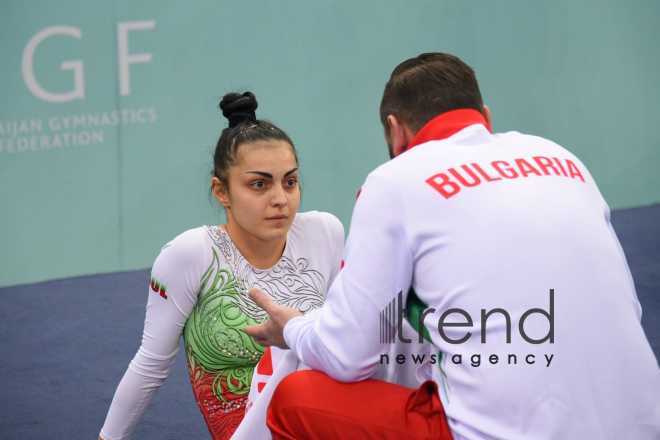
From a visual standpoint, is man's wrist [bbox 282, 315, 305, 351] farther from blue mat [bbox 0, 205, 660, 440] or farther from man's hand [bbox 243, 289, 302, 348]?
blue mat [bbox 0, 205, 660, 440]

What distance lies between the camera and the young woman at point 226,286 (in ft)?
7.96

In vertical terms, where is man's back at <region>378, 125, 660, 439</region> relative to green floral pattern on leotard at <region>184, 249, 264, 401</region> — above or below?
above

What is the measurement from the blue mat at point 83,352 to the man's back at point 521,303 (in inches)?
64.5

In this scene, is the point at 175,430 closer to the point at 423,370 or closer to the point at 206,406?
the point at 206,406

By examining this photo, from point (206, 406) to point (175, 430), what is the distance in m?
0.82

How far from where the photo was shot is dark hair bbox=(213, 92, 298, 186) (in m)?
2.47

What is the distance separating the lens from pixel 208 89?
4.87 metres

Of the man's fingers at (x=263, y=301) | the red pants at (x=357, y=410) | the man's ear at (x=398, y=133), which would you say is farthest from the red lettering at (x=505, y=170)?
the man's fingers at (x=263, y=301)

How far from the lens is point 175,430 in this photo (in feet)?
10.7

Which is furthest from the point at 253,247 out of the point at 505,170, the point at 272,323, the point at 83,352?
the point at 83,352

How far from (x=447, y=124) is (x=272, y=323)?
20.7 inches

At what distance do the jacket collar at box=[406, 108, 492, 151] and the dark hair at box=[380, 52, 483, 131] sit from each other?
17mm

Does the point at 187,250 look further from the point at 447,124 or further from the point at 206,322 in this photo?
the point at 447,124

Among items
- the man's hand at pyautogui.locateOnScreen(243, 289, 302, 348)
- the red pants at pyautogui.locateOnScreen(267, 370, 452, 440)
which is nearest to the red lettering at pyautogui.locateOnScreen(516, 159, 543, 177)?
the red pants at pyautogui.locateOnScreen(267, 370, 452, 440)
